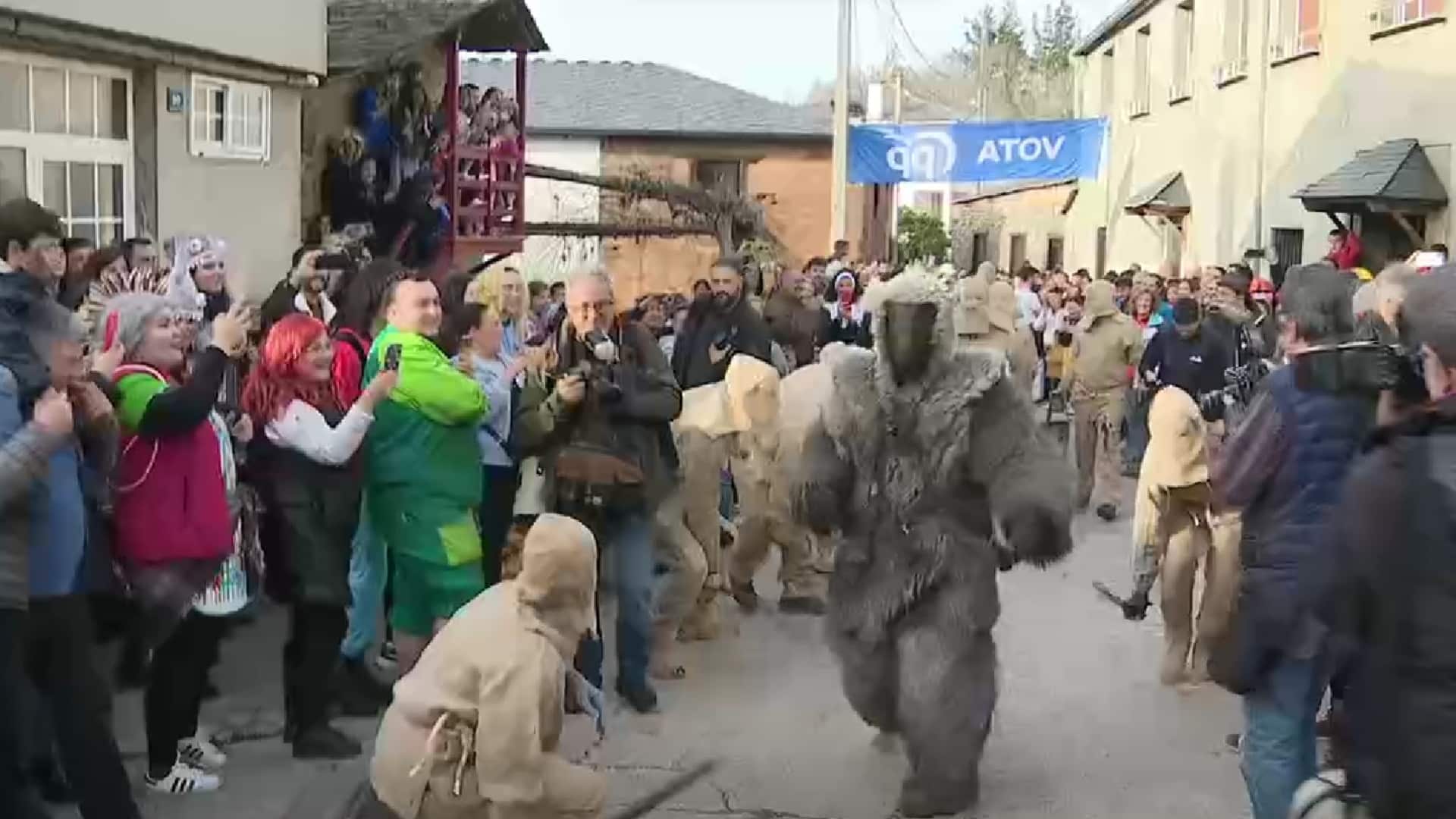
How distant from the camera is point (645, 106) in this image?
34.6 metres

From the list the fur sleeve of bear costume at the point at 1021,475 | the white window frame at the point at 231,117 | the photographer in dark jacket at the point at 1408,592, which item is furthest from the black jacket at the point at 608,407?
the white window frame at the point at 231,117

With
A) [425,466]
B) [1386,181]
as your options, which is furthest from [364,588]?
[1386,181]

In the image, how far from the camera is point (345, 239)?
36.5 feet

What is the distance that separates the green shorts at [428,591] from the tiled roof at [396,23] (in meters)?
8.09

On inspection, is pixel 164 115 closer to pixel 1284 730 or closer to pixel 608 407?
pixel 608 407

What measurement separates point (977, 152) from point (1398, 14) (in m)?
7.62

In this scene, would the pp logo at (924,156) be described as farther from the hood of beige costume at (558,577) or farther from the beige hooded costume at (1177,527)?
the hood of beige costume at (558,577)

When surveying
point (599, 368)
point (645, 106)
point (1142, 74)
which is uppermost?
point (1142, 74)

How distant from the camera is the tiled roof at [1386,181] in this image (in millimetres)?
15289

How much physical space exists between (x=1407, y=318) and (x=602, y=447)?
411 cm

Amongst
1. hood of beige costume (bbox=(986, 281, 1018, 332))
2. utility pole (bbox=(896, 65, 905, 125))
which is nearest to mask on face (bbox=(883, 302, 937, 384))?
hood of beige costume (bbox=(986, 281, 1018, 332))

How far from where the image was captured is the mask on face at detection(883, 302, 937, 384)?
611 centimetres

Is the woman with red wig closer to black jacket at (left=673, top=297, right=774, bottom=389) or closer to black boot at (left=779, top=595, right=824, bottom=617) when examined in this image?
black jacket at (left=673, top=297, right=774, bottom=389)

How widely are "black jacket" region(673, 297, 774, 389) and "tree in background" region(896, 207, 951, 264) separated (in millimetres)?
31235
